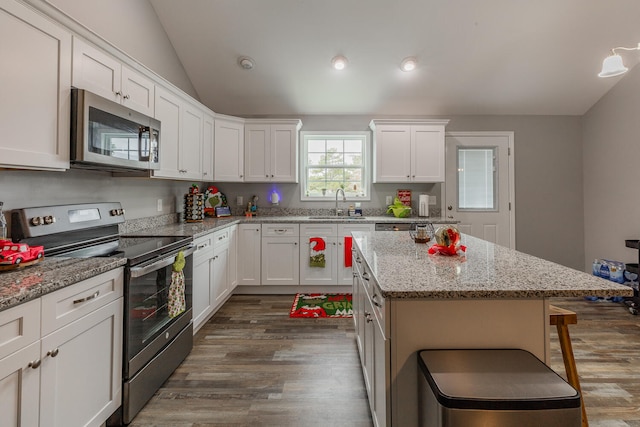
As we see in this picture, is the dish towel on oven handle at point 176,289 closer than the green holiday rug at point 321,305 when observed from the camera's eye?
→ Yes

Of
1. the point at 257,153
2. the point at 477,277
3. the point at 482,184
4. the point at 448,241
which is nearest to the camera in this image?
the point at 477,277

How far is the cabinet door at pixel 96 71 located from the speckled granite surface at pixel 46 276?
1.00 m

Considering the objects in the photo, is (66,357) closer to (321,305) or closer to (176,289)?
(176,289)

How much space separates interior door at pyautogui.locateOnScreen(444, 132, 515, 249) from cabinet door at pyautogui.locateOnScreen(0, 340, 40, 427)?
438cm

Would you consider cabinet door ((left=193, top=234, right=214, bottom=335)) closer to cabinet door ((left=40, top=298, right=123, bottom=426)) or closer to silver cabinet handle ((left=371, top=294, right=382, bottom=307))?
cabinet door ((left=40, top=298, right=123, bottom=426))

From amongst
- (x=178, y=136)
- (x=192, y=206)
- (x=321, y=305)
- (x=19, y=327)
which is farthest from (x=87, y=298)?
(x=321, y=305)

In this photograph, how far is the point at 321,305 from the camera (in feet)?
10.9

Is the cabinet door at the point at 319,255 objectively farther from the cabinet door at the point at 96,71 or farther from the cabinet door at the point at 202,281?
the cabinet door at the point at 96,71

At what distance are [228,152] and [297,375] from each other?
283 centimetres

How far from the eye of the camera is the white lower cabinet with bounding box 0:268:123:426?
101 cm

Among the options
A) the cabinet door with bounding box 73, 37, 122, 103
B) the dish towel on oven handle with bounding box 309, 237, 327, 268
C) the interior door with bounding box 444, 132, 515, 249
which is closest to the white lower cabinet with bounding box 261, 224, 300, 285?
the dish towel on oven handle with bounding box 309, 237, 327, 268

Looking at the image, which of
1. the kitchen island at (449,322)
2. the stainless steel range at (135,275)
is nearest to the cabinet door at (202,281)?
the stainless steel range at (135,275)

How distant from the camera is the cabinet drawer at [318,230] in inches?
144

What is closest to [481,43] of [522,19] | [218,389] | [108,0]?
[522,19]
